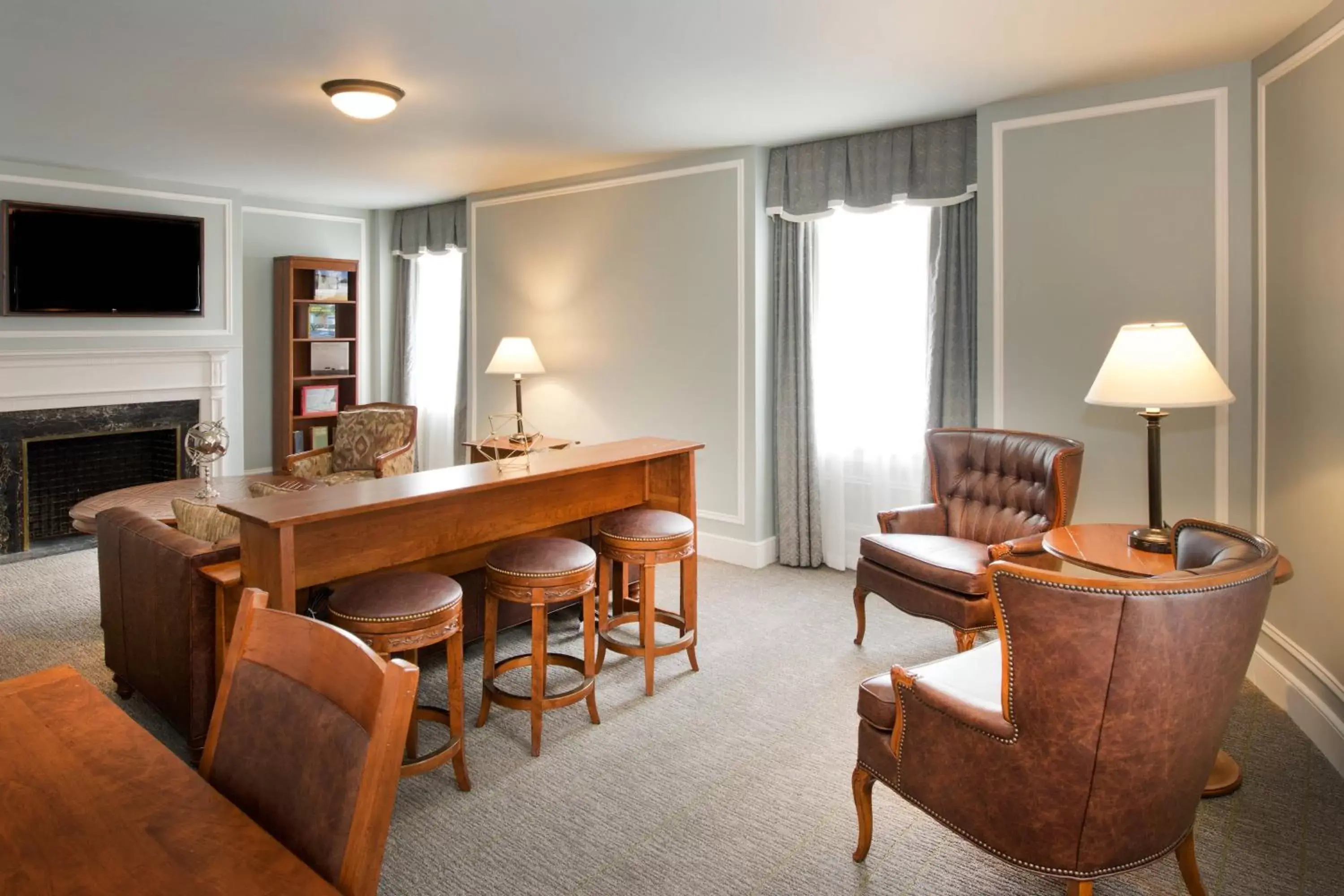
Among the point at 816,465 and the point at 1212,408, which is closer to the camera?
the point at 1212,408

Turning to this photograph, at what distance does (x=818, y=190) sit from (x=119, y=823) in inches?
176

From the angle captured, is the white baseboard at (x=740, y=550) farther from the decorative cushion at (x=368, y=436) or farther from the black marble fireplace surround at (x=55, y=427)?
the black marble fireplace surround at (x=55, y=427)

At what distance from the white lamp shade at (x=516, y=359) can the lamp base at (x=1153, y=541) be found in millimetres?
3825

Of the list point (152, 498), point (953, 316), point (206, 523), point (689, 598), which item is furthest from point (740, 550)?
point (152, 498)

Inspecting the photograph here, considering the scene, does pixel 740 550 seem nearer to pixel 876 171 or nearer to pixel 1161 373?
pixel 876 171

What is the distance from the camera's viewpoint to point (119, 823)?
1.02 m

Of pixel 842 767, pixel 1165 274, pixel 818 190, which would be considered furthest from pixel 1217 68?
pixel 842 767

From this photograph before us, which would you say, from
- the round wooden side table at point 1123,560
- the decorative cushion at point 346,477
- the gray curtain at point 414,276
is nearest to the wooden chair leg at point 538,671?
the round wooden side table at point 1123,560

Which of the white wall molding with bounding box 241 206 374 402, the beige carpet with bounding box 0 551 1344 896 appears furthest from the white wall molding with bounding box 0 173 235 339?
the beige carpet with bounding box 0 551 1344 896

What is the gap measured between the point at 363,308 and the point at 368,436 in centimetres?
226

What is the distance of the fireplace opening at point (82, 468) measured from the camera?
5523 millimetres

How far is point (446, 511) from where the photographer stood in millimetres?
2945

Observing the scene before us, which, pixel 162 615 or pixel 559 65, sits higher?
pixel 559 65

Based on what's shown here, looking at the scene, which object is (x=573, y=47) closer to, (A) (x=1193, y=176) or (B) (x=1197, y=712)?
(A) (x=1193, y=176)
